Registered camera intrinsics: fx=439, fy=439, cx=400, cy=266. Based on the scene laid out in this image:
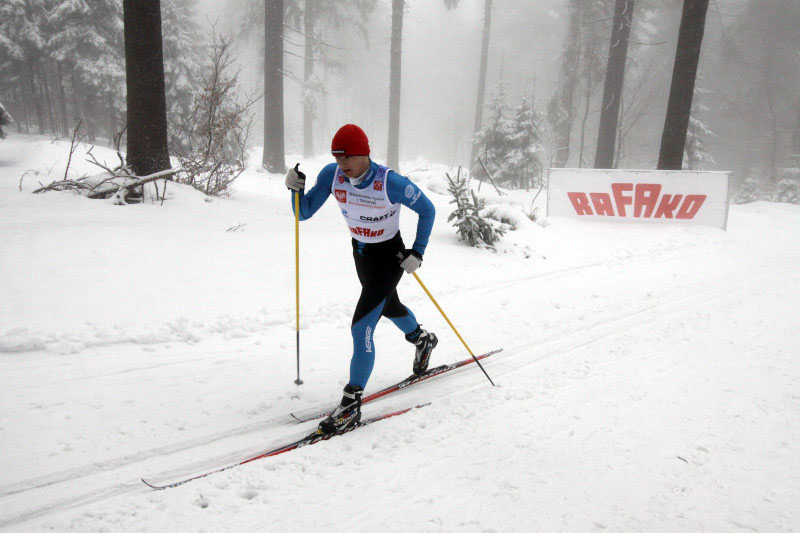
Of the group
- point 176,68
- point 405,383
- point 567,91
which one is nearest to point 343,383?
point 405,383

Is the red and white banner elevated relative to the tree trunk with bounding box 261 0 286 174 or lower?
lower

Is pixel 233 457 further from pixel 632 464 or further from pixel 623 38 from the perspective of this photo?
pixel 623 38

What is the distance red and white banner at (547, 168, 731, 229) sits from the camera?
1091 cm

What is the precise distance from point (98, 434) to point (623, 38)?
64.0 ft

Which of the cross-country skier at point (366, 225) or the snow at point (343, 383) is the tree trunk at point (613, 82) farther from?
the cross-country skier at point (366, 225)

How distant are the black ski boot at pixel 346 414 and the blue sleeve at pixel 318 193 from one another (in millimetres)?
1465

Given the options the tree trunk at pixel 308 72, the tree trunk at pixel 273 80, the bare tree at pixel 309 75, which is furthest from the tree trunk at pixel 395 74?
A: the tree trunk at pixel 273 80

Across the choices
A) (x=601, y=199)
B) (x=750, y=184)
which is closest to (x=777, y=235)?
(x=601, y=199)

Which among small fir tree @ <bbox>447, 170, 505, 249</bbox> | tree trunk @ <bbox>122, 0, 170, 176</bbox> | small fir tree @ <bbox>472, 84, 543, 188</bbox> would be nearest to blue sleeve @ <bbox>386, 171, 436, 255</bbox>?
small fir tree @ <bbox>447, 170, 505, 249</bbox>

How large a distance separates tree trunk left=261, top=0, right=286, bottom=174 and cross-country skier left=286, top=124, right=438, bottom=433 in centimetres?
1105

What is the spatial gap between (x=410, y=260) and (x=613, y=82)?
55.7ft

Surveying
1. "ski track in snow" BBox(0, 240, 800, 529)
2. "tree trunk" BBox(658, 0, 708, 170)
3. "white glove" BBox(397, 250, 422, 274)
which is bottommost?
"ski track in snow" BBox(0, 240, 800, 529)

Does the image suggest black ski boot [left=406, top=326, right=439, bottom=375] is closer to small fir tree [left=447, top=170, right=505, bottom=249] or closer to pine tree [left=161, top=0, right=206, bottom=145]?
small fir tree [left=447, top=170, right=505, bottom=249]

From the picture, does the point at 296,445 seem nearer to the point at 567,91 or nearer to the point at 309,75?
the point at 309,75
